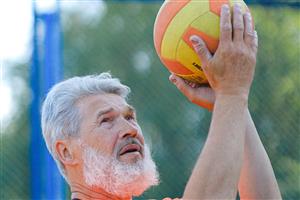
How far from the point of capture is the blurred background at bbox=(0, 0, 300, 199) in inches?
197

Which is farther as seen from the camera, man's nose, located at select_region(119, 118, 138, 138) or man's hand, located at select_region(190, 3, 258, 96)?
man's nose, located at select_region(119, 118, 138, 138)

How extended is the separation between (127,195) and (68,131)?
0.32 meters

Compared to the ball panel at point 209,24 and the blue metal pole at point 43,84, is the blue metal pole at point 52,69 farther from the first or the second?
the ball panel at point 209,24

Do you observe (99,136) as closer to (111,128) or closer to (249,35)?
(111,128)

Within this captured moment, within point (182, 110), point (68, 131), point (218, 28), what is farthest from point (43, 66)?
point (218, 28)

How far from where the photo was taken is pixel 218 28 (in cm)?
251

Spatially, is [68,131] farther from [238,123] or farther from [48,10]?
[48,10]

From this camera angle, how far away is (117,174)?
9.87 feet

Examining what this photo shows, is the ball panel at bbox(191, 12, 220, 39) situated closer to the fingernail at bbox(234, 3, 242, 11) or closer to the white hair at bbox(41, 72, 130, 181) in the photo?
the fingernail at bbox(234, 3, 242, 11)

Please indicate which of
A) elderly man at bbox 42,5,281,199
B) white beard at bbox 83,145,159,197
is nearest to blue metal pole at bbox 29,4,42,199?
elderly man at bbox 42,5,281,199

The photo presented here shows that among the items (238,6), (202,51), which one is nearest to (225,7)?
(238,6)

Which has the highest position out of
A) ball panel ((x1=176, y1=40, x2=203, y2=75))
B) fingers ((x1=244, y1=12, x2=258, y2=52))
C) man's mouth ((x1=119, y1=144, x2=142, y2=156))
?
fingers ((x1=244, y1=12, x2=258, y2=52))

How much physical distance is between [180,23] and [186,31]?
45mm

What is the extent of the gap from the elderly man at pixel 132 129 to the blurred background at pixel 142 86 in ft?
5.55
